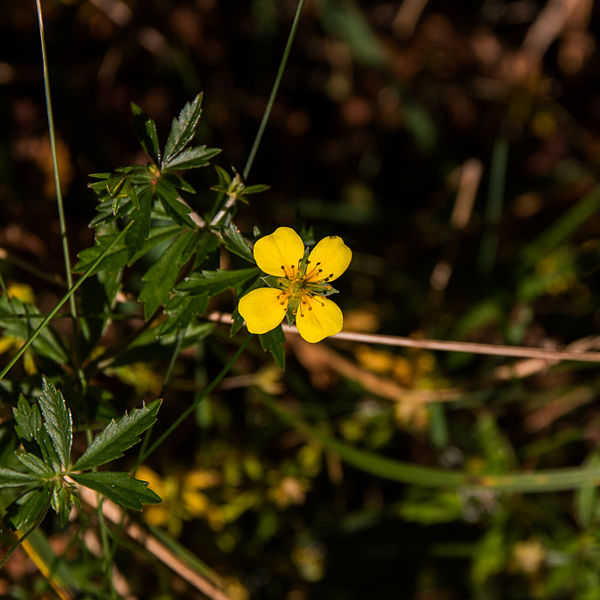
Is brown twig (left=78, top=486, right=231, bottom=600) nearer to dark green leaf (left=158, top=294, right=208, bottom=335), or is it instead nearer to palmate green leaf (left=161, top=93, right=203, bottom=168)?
dark green leaf (left=158, top=294, right=208, bottom=335)

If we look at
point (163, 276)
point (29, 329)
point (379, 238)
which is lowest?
point (29, 329)

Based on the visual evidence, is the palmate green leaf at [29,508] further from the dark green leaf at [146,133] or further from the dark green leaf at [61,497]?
the dark green leaf at [146,133]

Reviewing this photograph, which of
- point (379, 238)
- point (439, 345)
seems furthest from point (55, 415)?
point (379, 238)

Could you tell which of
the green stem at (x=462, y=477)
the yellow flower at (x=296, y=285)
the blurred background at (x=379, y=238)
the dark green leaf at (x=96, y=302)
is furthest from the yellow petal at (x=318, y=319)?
the blurred background at (x=379, y=238)

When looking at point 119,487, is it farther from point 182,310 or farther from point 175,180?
point 175,180

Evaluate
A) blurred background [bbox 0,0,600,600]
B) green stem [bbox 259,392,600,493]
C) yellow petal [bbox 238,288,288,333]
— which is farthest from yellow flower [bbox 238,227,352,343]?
blurred background [bbox 0,0,600,600]

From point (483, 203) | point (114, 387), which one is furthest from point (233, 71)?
point (114, 387)
